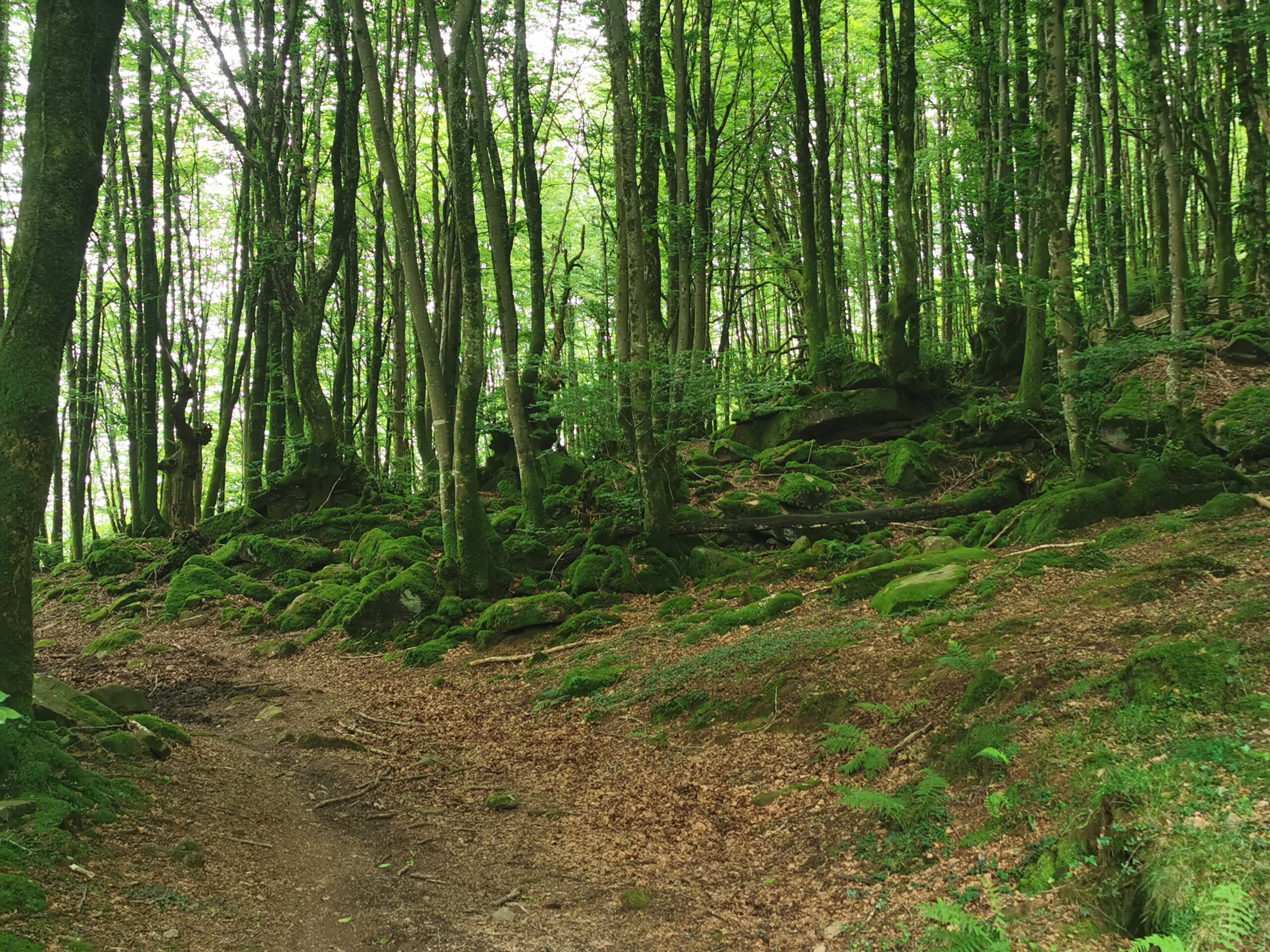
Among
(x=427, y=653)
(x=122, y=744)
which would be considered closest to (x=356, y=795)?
(x=122, y=744)

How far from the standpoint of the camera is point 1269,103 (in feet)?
38.2

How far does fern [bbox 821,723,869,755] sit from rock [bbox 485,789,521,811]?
2.58m

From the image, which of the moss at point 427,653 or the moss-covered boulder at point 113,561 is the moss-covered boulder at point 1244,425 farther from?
the moss-covered boulder at point 113,561

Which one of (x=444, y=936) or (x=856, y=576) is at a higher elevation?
(x=856, y=576)

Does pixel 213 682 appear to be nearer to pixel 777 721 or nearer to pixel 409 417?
pixel 777 721

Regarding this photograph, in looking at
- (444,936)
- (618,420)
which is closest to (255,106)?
(618,420)

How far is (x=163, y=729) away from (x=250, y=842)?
2280mm

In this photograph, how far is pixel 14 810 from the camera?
3791mm

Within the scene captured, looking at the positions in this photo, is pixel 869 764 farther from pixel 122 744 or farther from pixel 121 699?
pixel 121 699

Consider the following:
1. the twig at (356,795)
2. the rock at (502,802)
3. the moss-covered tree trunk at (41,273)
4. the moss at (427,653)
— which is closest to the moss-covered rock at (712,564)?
the moss at (427,653)

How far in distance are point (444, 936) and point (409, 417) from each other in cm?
2500

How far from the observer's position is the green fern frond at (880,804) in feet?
14.8

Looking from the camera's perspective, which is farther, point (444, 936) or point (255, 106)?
point (255, 106)

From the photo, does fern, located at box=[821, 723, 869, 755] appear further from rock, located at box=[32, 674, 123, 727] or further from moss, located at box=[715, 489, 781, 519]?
moss, located at box=[715, 489, 781, 519]
